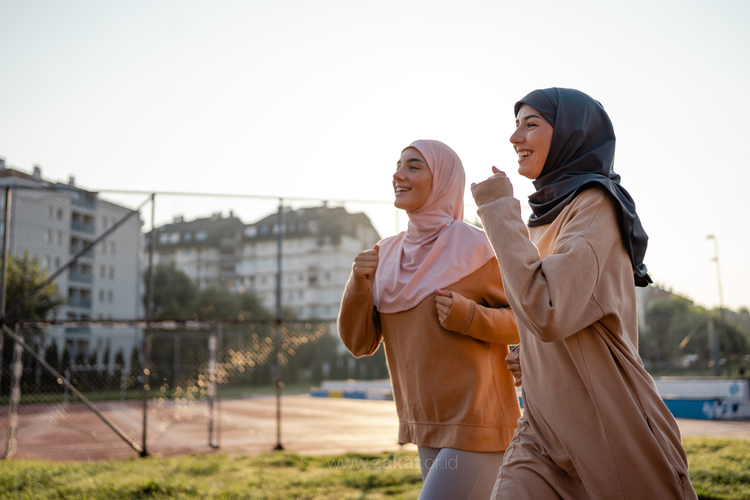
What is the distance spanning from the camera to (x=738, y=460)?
19.6 ft

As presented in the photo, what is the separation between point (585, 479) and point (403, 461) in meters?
5.64

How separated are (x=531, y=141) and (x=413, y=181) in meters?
0.79

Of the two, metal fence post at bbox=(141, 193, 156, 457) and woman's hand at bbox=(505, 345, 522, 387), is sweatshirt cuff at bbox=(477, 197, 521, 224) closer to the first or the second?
woman's hand at bbox=(505, 345, 522, 387)

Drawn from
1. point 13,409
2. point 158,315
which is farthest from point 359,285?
point 158,315

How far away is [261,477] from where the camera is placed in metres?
5.66

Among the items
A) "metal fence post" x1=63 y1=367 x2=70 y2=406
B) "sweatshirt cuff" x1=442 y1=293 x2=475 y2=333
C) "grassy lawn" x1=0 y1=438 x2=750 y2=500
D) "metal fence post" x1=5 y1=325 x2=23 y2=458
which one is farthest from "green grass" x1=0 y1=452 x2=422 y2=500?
"metal fence post" x1=63 y1=367 x2=70 y2=406

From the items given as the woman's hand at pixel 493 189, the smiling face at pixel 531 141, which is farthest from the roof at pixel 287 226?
the woman's hand at pixel 493 189

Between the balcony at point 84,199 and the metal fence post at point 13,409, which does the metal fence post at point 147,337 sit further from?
the metal fence post at point 13,409

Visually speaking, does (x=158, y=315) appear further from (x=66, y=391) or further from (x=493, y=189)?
(x=493, y=189)

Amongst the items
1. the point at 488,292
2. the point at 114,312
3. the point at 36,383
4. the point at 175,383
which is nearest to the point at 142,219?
the point at 488,292

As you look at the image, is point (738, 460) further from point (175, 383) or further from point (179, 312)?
point (179, 312)

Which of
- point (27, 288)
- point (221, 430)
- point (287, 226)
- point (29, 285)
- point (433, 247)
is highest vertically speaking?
point (287, 226)

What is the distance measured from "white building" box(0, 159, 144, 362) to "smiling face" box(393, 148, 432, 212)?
646 centimetres

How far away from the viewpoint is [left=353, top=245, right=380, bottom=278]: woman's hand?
2.16m
